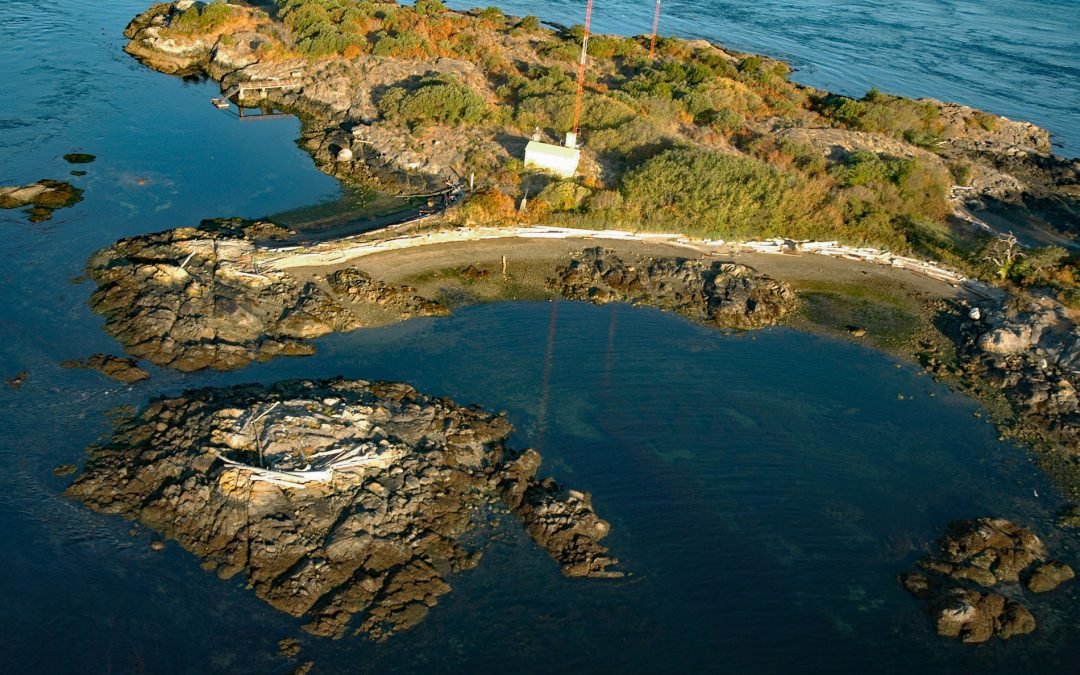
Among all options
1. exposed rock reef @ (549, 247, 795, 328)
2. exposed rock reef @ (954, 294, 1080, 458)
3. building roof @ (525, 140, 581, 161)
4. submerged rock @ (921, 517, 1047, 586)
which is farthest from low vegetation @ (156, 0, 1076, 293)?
submerged rock @ (921, 517, 1047, 586)

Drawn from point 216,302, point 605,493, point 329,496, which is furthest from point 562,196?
point 329,496

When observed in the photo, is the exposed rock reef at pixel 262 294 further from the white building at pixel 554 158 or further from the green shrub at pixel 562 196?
the white building at pixel 554 158

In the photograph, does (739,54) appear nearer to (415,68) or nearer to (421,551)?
Answer: (415,68)

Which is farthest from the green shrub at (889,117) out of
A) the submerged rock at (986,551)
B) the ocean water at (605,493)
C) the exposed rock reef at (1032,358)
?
the submerged rock at (986,551)

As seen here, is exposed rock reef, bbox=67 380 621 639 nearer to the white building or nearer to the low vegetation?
the low vegetation

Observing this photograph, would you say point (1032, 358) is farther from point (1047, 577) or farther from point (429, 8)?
point (429, 8)
